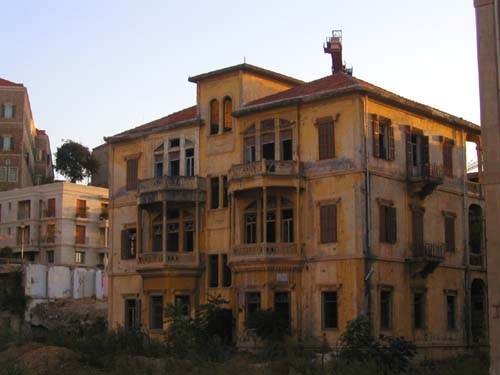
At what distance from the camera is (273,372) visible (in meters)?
31.1

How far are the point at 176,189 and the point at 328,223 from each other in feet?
25.7

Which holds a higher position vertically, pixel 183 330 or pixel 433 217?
pixel 433 217

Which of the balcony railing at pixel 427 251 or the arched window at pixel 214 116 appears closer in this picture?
the balcony railing at pixel 427 251

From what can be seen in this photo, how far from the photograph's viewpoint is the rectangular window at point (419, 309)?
38719 millimetres

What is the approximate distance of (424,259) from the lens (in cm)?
3797

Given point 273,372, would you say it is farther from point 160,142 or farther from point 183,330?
point 160,142

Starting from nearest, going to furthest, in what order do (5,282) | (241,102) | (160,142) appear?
1. (241,102)
2. (160,142)
3. (5,282)

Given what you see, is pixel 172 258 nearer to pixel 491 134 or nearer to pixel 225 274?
pixel 225 274

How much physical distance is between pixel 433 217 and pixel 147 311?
13.9 metres

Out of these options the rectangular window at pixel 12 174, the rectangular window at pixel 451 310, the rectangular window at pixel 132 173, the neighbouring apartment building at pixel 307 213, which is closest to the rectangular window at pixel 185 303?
the neighbouring apartment building at pixel 307 213

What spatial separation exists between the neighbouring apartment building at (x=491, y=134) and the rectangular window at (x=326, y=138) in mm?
14629

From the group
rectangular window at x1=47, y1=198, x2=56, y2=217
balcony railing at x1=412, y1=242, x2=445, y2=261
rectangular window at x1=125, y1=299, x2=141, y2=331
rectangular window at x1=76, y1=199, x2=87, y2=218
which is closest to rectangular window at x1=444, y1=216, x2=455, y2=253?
balcony railing at x1=412, y1=242, x2=445, y2=261

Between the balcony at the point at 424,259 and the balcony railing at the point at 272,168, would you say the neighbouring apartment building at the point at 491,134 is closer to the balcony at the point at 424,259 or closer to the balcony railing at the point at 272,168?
the balcony at the point at 424,259

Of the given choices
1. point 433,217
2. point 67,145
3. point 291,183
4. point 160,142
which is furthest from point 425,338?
point 67,145
